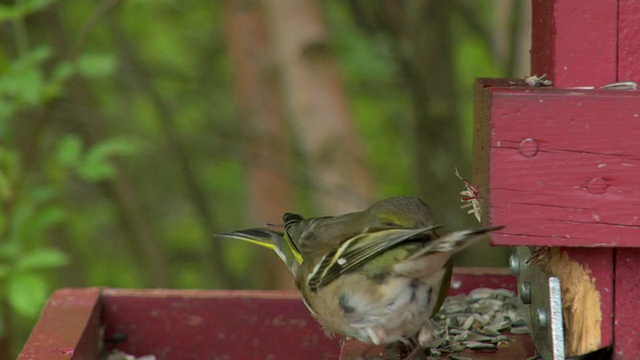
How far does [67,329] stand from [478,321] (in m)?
1.13

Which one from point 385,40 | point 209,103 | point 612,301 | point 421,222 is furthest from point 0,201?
point 209,103

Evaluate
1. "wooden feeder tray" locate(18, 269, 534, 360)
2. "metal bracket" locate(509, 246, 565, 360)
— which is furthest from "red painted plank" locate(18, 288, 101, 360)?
"metal bracket" locate(509, 246, 565, 360)

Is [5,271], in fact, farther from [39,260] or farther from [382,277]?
[382,277]

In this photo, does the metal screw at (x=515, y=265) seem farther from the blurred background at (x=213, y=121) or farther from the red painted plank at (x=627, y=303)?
the blurred background at (x=213, y=121)

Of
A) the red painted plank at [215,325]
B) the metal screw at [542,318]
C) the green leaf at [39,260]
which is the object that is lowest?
the red painted plank at [215,325]

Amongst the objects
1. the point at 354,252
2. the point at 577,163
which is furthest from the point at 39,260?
the point at 577,163

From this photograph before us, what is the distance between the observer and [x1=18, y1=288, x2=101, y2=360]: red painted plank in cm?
284

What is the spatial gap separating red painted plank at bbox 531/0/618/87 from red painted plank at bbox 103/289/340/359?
1.20 metres

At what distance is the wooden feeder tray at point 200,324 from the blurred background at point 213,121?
367 mm

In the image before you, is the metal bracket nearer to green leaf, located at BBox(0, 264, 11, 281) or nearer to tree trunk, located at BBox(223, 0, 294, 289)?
green leaf, located at BBox(0, 264, 11, 281)

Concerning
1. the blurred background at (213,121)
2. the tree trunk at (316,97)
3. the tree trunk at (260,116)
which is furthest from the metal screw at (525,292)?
the tree trunk at (260,116)

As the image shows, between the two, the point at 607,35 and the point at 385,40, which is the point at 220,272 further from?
the point at 607,35

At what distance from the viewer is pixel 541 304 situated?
263 centimetres

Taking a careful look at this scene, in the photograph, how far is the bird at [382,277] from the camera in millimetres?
2594
